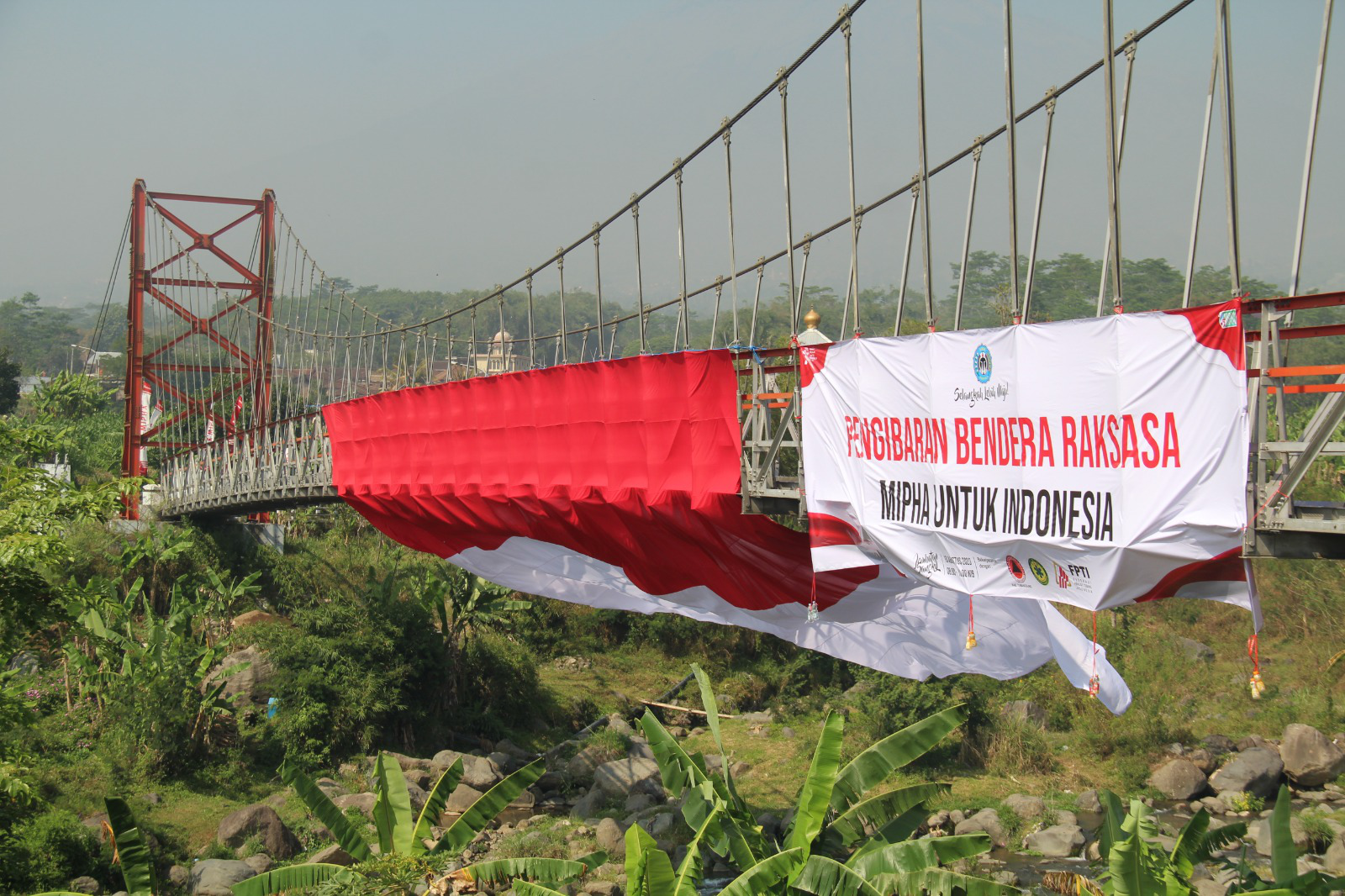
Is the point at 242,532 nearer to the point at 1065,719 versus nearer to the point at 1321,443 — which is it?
the point at 1065,719

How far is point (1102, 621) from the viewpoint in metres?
19.8

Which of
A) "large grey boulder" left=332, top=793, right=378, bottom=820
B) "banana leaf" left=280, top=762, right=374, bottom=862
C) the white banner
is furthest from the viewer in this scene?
"large grey boulder" left=332, top=793, right=378, bottom=820

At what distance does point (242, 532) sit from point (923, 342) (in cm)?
1920

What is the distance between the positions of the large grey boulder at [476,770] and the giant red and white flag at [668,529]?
4.72 meters

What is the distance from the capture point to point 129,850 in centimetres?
710

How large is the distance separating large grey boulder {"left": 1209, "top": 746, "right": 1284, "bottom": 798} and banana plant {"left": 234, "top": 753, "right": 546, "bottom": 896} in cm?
1039

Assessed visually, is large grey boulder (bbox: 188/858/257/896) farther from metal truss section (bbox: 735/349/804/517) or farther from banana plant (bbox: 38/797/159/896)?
metal truss section (bbox: 735/349/804/517)

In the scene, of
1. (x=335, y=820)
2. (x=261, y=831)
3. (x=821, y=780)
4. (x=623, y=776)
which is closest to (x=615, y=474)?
(x=821, y=780)

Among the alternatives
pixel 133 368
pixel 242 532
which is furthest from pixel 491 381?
pixel 133 368

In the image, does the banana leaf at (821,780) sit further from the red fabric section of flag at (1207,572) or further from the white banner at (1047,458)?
the red fabric section of flag at (1207,572)

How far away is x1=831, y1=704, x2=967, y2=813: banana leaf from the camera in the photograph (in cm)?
701

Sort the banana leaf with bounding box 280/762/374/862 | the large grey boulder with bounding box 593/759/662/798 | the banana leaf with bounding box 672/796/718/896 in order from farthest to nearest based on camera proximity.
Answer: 1. the large grey boulder with bounding box 593/759/662/798
2. the banana leaf with bounding box 280/762/374/862
3. the banana leaf with bounding box 672/796/718/896

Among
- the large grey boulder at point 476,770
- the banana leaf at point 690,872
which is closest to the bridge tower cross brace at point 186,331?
the large grey boulder at point 476,770

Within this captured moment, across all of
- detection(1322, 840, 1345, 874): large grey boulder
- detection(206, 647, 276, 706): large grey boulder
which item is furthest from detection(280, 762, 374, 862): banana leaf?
detection(1322, 840, 1345, 874): large grey boulder
